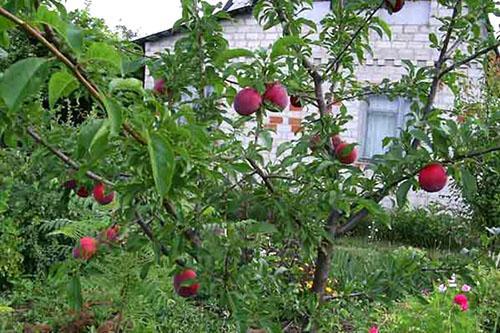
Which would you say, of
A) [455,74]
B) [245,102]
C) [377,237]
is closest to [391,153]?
[245,102]

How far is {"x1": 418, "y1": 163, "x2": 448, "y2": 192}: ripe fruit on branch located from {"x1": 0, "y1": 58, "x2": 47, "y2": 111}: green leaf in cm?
76

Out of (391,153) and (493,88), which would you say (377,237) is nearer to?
(493,88)

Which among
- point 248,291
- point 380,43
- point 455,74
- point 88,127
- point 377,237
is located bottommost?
point 377,237

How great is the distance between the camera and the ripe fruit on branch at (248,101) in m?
1.10

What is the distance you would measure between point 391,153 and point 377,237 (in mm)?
5196

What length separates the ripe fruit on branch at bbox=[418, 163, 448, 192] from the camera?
1.16 meters

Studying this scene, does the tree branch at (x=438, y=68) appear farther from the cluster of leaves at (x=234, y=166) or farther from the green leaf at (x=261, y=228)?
the green leaf at (x=261, y=228)


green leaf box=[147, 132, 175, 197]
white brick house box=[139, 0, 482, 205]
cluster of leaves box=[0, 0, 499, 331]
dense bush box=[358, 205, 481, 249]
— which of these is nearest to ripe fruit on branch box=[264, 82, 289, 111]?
cluster of leaves box=[0, 0, 499, 331]

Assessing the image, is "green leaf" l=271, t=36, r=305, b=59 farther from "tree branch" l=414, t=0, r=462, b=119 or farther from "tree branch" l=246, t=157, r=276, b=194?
"tree branch" l=414, t=0, r=462, b=119

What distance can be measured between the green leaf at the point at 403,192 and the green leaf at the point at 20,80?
2.56 feet

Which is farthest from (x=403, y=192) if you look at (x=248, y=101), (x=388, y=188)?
(x=248, y=101)

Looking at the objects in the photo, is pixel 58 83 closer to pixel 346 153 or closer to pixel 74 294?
pixel 74 294

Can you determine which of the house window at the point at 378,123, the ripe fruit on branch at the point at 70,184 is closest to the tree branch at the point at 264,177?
the ripe fruit on branch at the point at 70,184

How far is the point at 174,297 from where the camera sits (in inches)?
101
